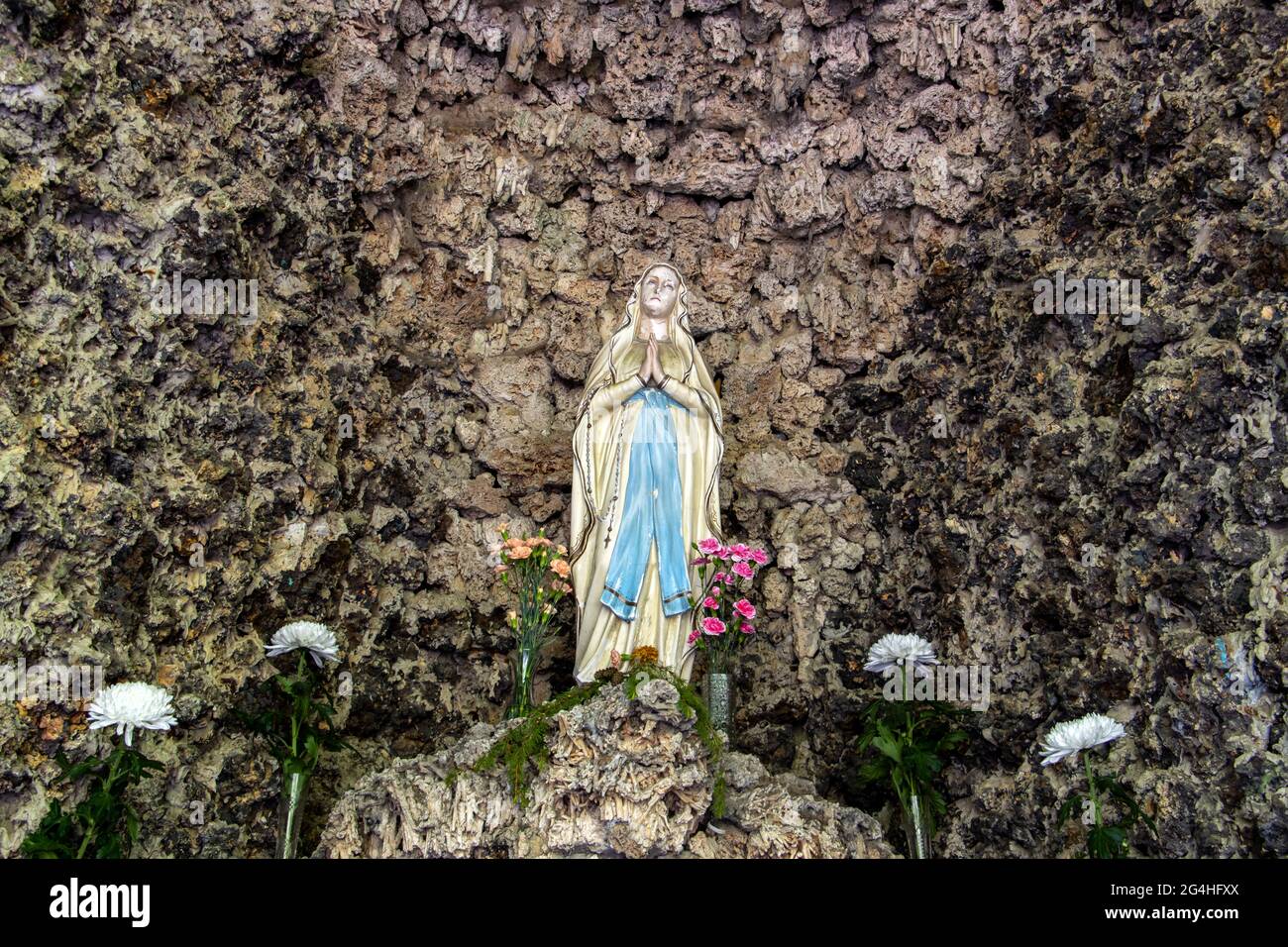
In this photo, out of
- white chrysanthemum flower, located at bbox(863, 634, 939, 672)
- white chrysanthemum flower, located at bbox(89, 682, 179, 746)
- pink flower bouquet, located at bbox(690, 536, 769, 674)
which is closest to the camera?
white chrysanthemum flower, located at bbox(89, 682, 179, 746)

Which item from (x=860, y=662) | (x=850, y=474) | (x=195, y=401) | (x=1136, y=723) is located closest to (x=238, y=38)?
(x=195, y=401)

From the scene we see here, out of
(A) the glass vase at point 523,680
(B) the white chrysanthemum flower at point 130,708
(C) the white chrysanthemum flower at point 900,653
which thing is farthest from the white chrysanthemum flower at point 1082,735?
(B) the white chrysanthemum flower at point 130,708

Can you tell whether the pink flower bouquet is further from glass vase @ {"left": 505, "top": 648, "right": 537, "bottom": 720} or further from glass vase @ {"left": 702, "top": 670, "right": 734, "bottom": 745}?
glass vase @ {"left": 505, "top": 648, "right": 537, "bottom": 720}

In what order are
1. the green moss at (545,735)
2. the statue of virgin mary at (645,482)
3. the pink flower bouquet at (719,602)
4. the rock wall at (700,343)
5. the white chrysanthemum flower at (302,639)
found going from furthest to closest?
the statue of virgin mary at (645,482) < the pink flower bouquet at (719,602) < the white chrysanthemum flower at (302,639) < the rock wall at (700,343) < the green moss at (545,735)

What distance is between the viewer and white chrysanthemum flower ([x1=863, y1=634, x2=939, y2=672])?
5.98 meters

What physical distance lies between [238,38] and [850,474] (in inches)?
164

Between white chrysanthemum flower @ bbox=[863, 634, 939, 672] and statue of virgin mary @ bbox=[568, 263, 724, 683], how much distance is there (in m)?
0.92

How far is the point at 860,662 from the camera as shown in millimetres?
7160

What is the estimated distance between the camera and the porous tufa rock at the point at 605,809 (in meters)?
4.99

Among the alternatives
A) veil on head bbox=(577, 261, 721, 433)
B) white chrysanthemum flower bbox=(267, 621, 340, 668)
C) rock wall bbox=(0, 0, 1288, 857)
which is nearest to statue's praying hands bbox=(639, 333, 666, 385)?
veil on head bbox=(577, 261, 721, 433)

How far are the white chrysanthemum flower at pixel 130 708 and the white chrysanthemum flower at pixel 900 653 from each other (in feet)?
10.2

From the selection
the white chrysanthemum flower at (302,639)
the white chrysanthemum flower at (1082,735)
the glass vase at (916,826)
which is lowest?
the glass vase at (916,826)

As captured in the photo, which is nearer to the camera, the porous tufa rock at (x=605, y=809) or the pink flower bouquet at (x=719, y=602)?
the porous tufa rock at (x=605, y=809)

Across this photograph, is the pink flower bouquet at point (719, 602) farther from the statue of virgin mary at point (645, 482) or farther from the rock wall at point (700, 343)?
the rock wall at point (700, 343)
